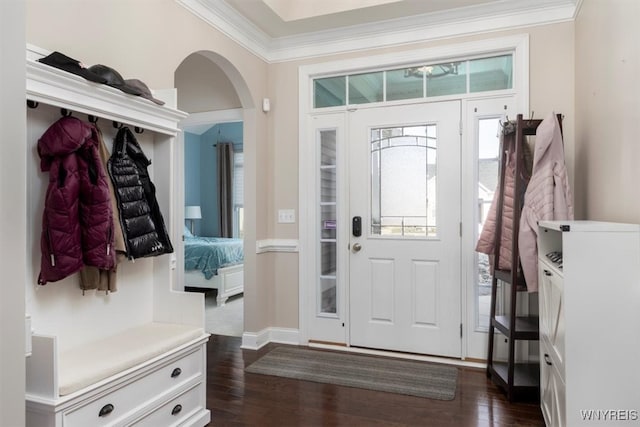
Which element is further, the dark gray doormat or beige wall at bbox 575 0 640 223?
the dark gray doormat

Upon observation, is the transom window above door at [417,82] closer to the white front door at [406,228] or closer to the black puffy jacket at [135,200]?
the white front door at [406,228]

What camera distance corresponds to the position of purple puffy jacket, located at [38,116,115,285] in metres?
1.70

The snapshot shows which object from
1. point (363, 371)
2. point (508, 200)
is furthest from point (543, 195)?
point (363, 371)

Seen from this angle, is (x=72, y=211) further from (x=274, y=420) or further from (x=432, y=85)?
(x=432, y=85)

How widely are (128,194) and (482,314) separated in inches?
108

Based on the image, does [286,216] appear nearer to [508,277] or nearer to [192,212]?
[508,277]

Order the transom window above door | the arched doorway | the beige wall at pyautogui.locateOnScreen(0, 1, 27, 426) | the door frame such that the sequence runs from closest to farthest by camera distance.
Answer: the beige wall at pyautogui.locateOnScreen(0, 1, 27, 426) → the transom window above door → the door frame → the arched doorway

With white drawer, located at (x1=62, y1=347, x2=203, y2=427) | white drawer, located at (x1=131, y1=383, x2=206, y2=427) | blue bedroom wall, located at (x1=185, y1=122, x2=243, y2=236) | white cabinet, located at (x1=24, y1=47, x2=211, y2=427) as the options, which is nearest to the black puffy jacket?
white cabinet, located at (x1=24, y1=47, x2=211, y2=427)

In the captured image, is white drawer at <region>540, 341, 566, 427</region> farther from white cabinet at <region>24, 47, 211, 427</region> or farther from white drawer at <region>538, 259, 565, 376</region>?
white cabinet at <region>24, 47, 211, 427</region>

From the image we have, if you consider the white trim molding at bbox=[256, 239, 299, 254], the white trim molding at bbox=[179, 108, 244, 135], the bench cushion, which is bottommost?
the bench cushion

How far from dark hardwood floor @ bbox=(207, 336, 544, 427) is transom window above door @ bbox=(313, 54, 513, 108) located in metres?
2.26

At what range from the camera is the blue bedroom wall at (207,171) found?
7738mm

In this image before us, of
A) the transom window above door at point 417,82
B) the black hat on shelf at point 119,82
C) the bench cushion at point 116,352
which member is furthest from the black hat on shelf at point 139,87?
the transom window above door at point 417,82

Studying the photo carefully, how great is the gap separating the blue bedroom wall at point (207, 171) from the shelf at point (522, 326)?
18.9 feet
